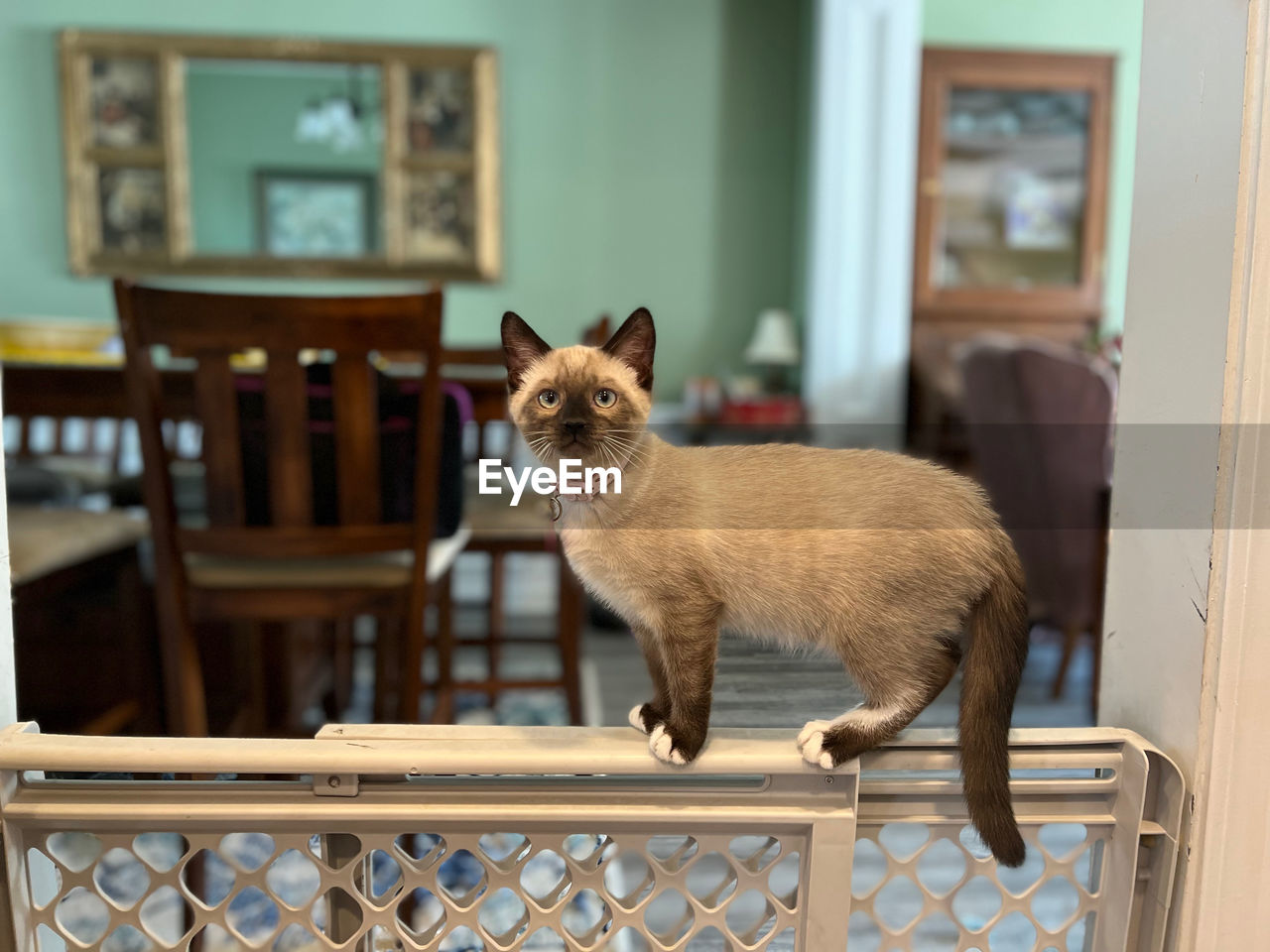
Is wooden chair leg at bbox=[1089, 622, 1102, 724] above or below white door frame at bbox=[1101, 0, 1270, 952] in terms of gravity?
below

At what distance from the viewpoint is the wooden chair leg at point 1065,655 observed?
191 cm

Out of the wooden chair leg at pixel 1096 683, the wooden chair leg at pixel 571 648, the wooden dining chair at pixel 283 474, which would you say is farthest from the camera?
the wooden chair leg at pixel 571 648

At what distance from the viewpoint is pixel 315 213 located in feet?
11.0

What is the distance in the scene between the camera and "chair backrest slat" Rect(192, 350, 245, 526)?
102 cm

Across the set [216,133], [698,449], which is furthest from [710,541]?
[216,133]

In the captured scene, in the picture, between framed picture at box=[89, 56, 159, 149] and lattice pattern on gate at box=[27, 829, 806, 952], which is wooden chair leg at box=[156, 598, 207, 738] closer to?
lattice pattern on gate at box=[27, 829, 806, 952]

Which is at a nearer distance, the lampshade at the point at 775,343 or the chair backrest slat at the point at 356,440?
the chair backrest slat at the point at 356,440

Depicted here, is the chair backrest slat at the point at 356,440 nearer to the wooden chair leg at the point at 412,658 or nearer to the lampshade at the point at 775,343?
the wooden chair leg at the point at 412,658

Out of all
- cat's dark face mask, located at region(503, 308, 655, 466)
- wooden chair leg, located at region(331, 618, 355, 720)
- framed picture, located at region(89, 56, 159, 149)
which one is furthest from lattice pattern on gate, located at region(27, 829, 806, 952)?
framed picture, located at region(89, 56, 159, 149)

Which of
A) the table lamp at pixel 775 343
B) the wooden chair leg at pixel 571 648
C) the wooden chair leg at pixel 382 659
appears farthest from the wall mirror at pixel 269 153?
the wooden chair leg at pixel 382 659

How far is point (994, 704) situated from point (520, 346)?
1.21 ft

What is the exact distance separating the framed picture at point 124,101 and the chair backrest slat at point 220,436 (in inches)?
117

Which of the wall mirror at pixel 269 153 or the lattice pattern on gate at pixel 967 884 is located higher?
the wall mirror at pixel 269 153

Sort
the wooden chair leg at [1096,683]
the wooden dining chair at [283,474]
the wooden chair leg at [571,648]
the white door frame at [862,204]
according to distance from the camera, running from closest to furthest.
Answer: the wooden chair leg at [1096,683]
the wooden dining chair at [283,474]
the wooden chair leg at [571,648]
the white door frame at [862,204]
